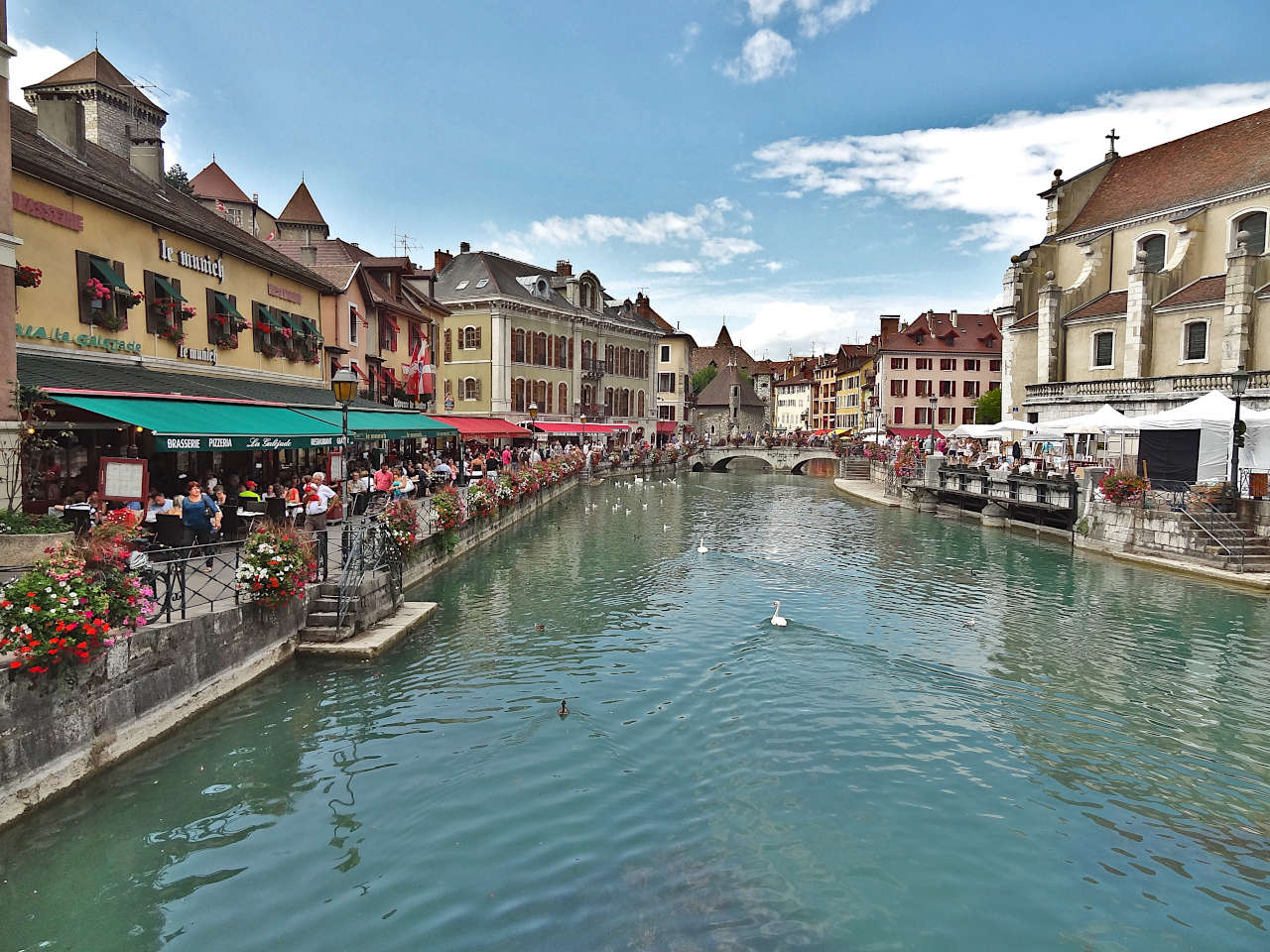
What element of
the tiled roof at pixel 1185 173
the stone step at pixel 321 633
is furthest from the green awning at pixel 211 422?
the tiled roof at pixel 1185 173

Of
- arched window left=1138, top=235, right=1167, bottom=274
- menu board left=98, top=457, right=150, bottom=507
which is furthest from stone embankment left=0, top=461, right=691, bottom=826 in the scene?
arched window left=1138, top=235, right=1167, bottom=274

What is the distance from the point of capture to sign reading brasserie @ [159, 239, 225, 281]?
17062 millimetres

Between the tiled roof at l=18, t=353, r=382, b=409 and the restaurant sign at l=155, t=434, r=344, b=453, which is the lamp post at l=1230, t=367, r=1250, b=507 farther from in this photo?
the tiled roof at l=18, t=353, r=382, b=409

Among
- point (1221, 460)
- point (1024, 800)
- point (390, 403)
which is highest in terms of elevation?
point (390, 403)

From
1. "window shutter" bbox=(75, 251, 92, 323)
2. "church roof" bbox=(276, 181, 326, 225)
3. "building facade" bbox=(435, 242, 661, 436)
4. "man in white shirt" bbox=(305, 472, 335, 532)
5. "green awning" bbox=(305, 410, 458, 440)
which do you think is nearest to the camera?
"window shutter" bbox=(75, 251, 92, 323)

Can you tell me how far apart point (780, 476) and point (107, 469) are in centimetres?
5452

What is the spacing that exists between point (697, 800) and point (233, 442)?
34.2ft

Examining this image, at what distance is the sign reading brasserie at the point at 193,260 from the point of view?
1706 cm

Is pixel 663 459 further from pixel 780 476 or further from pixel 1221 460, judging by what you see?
pixel 1221 460

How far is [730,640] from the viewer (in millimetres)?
14062

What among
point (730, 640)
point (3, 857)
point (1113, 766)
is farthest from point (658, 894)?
point (730, 640)

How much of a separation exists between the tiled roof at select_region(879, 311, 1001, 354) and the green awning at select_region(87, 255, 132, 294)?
6622 centimetres

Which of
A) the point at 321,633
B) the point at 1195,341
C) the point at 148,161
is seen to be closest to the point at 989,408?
the point at 1195,341

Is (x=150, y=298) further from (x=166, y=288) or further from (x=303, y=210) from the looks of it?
(x=303, y=210)
